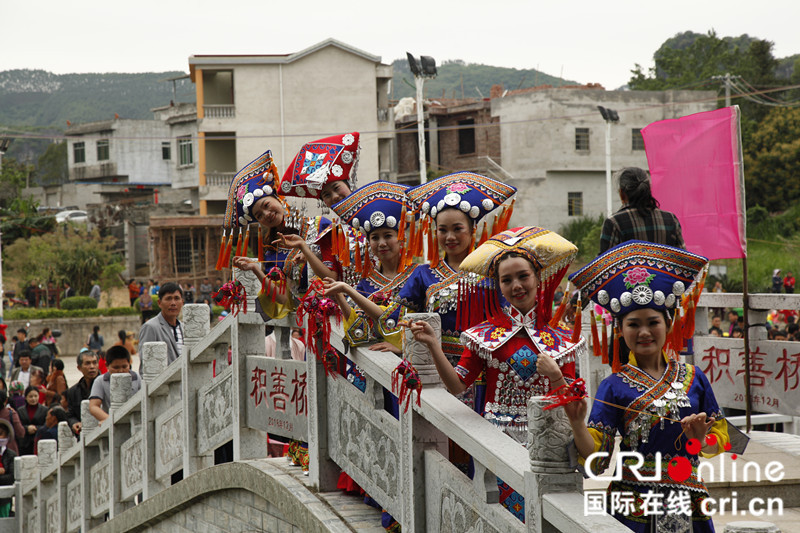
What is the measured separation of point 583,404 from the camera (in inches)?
127

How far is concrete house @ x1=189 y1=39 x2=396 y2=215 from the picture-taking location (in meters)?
38.0

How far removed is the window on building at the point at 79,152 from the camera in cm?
5666

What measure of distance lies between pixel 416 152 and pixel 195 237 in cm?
1076

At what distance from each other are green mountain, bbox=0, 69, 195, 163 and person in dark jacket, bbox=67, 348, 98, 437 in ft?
362

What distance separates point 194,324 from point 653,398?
4850 mm

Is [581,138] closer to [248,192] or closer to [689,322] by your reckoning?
[248,192]

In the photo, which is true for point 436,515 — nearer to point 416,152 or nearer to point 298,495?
point 298,495

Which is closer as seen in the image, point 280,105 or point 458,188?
point 458,188

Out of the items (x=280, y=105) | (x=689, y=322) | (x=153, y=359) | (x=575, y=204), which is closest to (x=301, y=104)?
(x=280, y=105)

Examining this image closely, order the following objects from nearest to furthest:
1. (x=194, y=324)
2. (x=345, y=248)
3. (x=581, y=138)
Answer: (x=345, y=248) < (x=194, y=324) < (x=581, y=138)

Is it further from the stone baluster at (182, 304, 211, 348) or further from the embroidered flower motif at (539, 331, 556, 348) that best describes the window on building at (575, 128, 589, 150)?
the embroidered flower motif at (539, 331, 556, 348)

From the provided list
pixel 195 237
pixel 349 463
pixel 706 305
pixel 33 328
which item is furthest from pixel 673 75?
pixel 349 463

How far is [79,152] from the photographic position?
56.9 m

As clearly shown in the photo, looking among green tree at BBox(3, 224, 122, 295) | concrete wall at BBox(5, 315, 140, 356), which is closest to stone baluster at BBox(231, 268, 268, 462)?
concrete wall at BBox(5, 315, 140, 356)
